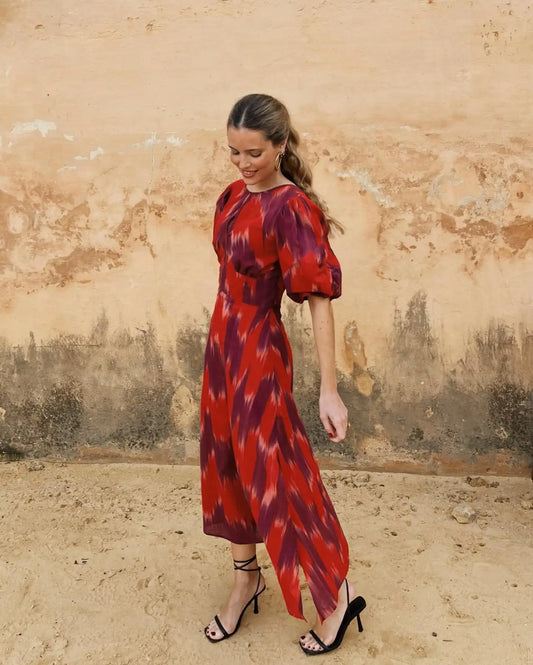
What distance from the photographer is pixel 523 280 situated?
350 cm

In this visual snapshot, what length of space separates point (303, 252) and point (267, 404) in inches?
18.6

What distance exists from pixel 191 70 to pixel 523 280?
5.91 ft

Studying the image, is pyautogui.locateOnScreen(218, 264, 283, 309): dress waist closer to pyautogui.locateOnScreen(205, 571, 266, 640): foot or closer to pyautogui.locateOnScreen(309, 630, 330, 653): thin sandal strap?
pyautogui.locateOnScreen(205, 571, 266, 640): foot


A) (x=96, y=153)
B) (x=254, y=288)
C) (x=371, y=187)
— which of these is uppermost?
(x=96, y=153)

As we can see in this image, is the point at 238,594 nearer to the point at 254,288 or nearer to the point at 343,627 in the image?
the point at 343,627

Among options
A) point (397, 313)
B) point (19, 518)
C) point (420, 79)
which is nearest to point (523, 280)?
point (397, 313)

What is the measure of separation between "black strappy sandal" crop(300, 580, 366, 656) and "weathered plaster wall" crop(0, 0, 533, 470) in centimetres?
126

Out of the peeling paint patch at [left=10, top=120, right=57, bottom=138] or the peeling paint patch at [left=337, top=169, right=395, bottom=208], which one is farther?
the peeling paint patch at [left=10, top=120, right=57, bottom=138]

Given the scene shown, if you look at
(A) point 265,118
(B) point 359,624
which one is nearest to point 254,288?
(A) point 265,118

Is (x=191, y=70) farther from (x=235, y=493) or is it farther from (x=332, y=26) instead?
(x=235, y=493)

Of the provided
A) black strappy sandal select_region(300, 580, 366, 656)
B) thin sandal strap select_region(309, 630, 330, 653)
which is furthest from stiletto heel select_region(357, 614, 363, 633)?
thin sandal strap select_region(309, 630, 330, 653)

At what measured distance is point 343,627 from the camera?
97.0 inches

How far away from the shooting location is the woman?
2.17 m

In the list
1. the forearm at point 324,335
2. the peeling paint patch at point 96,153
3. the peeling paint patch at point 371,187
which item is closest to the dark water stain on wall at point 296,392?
the peeling paint patch at point 371,187
